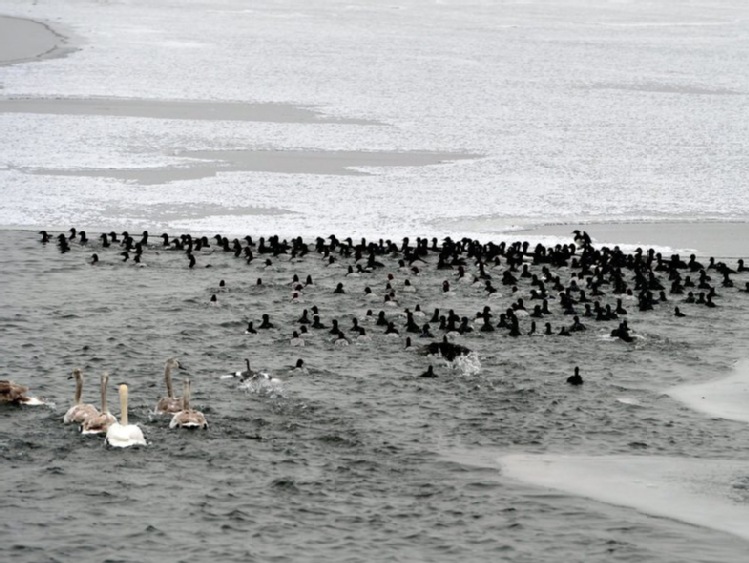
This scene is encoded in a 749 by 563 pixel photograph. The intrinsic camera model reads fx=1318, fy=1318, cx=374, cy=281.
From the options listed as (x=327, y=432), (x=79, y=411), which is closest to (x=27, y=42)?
(x=79, y=411)

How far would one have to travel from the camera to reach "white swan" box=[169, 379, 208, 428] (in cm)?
1334

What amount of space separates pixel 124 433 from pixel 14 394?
5.79 ft

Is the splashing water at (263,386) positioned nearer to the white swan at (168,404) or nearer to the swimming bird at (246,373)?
the swimming bird at (246,373)

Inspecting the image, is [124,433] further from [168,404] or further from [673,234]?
[673,234]

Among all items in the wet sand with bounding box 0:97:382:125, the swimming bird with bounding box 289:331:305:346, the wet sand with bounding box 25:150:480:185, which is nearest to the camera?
the swimming bird with bounding box 289:331:305:346

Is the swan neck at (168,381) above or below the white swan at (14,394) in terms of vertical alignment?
above

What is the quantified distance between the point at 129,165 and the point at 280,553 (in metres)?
19.5

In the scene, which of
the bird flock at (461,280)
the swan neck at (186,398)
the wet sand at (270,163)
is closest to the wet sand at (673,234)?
the bird flock at (461,280)

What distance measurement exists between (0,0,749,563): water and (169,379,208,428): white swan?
0.18 metres

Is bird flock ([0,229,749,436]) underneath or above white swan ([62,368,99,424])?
above

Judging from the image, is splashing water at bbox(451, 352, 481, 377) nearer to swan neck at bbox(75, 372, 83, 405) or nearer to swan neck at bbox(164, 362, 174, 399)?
swan neck at bbox(164, 362, 174, 399)

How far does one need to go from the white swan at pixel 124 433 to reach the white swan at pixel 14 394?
1453mm

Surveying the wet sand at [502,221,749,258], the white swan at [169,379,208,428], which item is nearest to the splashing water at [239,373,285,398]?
the white swan at [169,379,208,428]

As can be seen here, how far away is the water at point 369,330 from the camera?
11.6 m
